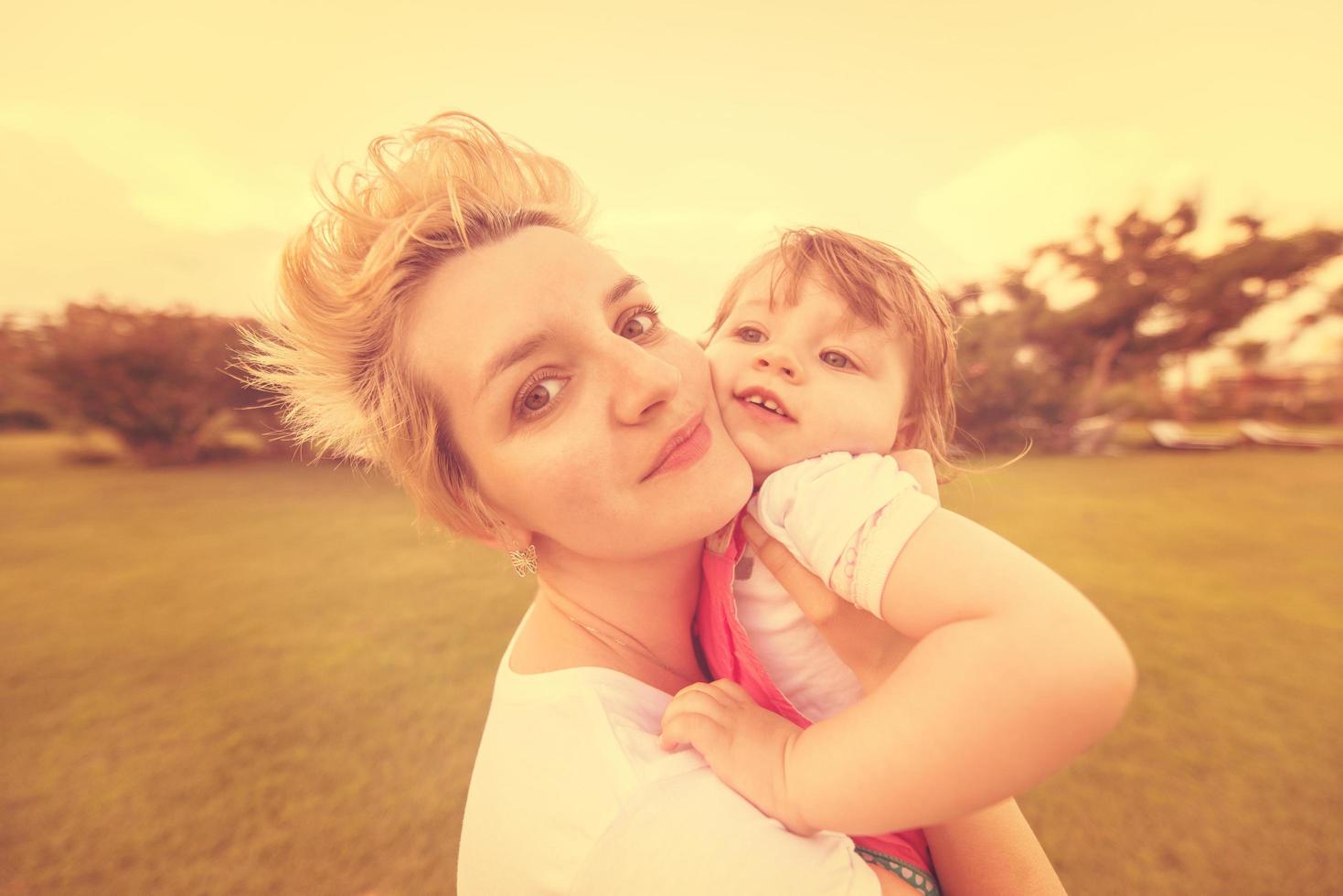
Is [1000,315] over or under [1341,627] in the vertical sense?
over

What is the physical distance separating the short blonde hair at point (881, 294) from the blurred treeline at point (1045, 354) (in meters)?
7.65

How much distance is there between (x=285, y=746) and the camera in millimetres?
3861

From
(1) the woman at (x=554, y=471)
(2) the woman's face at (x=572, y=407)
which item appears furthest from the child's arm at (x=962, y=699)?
(2) the woman's face at (x=572, y=407)

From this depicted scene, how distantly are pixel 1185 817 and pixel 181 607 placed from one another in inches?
285

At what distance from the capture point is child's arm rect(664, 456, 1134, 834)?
0.85m

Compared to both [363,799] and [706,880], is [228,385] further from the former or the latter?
[706,880]

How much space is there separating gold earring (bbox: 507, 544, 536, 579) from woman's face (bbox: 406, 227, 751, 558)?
0.30 meters

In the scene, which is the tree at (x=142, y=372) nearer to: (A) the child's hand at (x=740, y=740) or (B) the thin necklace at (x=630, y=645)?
(B) the thin necklace at (x=630, y=645)

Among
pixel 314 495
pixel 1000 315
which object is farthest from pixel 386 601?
pixel 1000 315

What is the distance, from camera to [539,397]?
1343mm

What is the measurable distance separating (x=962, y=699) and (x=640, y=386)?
29.8 inches

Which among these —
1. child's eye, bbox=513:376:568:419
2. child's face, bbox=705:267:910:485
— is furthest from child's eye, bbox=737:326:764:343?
child's eye, bbox=513:376:568:419

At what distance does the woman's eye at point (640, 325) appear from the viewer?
1.48m

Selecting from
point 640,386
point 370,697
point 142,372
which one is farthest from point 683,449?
point 142,372
